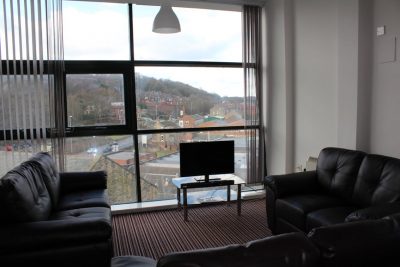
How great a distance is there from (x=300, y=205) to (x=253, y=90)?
248cm

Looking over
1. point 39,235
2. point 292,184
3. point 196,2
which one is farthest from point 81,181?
point 196,2

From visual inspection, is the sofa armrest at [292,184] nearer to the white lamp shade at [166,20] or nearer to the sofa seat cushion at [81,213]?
the sofa seat cushion at [81,213]

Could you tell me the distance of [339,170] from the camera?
338 centimetres

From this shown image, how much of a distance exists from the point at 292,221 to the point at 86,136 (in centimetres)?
290

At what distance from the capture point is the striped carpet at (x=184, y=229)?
340cm

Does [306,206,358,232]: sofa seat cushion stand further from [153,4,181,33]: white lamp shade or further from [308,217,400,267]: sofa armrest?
[153,4,181,33]: white lamp shade

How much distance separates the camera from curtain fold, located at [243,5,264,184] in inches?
198

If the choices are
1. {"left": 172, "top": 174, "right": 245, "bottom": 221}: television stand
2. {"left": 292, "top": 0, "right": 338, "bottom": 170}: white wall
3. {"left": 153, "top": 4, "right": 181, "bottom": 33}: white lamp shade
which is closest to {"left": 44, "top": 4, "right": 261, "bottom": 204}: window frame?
{"left": 172, "top": 174, "right": 245, "bottom": 221}: television stand

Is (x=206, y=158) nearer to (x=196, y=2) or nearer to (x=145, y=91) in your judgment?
(x=145, y=91)

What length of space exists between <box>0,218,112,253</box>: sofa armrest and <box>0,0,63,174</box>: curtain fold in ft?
7.27

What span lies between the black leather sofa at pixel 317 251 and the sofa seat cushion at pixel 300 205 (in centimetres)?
162

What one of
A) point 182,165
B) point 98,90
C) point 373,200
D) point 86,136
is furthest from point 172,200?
point 373,200

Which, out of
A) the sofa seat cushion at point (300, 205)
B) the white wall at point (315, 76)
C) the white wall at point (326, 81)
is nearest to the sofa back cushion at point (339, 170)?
the sofa seat cushion at point (300, 205)

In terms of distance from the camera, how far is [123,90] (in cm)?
462
